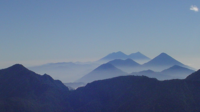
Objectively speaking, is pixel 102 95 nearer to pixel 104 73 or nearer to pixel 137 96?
pixel 137 96

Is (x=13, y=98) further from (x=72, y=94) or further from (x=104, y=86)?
(x=104, y=86)

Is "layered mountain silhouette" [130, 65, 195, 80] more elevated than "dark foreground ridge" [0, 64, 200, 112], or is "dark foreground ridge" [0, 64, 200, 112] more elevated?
"layered mountain silhouette" [130, 65, 195, 80]

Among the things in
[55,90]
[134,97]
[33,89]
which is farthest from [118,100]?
[33,89]

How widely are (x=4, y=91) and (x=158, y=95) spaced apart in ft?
122

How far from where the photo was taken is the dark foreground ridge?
40781 mm

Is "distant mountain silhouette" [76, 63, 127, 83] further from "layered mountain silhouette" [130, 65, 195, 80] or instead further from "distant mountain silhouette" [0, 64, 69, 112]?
"distant mountain silhouette" [0, 64, 69, 112]

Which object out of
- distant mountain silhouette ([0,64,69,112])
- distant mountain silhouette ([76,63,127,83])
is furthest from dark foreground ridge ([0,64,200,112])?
distant mountain silhouette ([76,63,127,83])

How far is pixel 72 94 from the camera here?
54.6 meters

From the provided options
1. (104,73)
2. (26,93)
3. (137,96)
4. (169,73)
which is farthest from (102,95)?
(104,73)

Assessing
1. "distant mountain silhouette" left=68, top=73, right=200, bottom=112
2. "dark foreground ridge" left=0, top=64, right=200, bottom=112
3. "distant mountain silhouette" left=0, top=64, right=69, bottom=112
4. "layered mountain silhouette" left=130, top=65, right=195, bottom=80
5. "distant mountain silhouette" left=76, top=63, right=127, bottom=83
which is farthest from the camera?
"distant mountain silhouette" left=76, top=63, right=127, bottom=83

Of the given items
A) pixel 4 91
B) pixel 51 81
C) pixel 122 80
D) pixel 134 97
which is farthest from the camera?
pixel 51 81

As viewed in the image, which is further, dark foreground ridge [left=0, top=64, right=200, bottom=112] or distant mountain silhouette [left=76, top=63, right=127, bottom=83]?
distant mountain silhouette [left=76, top=63, right=127, bottom=83]

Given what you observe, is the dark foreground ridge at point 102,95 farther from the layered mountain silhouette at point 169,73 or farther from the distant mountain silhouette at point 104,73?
the distant mountain silhouette at point 104,73

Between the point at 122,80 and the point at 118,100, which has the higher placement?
the point at 122,80
